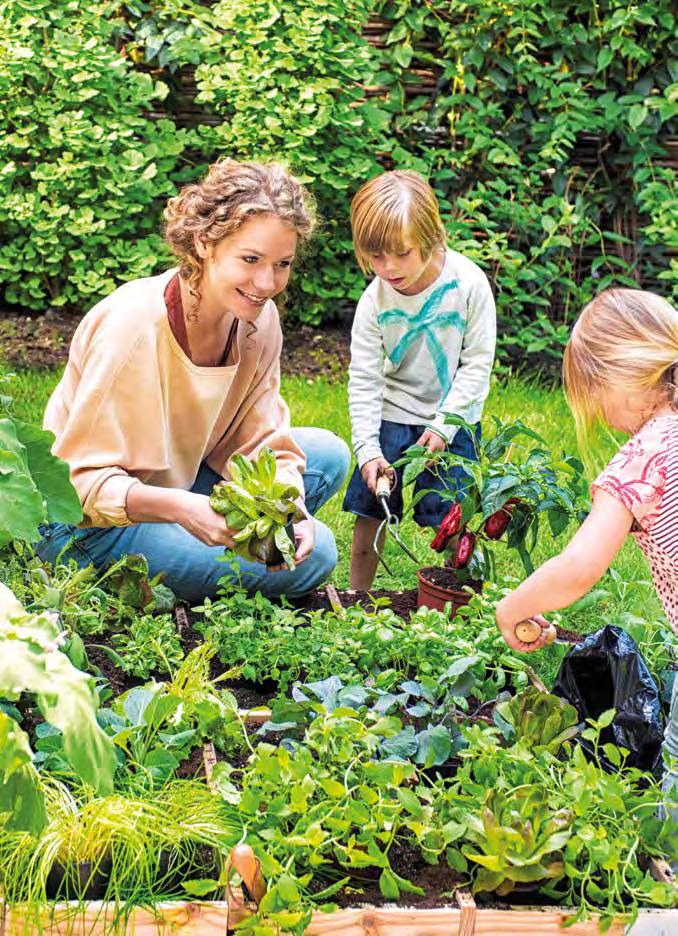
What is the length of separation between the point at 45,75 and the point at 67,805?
448 cm

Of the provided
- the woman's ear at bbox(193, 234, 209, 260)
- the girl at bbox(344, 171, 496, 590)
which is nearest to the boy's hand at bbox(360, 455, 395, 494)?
the girl at bbox(344, 171, 496, 590)

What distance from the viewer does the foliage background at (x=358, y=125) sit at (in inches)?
214

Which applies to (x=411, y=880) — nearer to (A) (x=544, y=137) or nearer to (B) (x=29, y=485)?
(B) (x=29, y=485)

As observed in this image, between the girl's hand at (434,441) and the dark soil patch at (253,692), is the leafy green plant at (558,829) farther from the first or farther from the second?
the girl's hand at (434,441)

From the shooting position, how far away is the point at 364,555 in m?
3.53

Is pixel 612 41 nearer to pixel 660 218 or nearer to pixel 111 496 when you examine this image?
pixel 660 218

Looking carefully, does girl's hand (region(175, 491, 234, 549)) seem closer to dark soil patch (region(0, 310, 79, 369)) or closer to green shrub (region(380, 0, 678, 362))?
dark soil patch (region(0, 310, 79, 369))

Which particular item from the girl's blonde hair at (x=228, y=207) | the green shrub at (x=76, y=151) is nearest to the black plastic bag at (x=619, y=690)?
the girl's blonde hair at (x=228, y=207)

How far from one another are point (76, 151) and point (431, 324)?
2753mm

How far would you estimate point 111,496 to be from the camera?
2.71m

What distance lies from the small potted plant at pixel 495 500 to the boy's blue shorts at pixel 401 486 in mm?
534

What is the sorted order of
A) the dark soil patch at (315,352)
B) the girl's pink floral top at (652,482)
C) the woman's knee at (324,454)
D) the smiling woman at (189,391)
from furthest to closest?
the dark soil patch at (315,352)
the woman's knee at (324,454)
the smiling woman at (189,391)
the girl's pink floral top at (652,482)

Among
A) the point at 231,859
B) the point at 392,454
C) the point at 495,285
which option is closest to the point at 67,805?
the point at 231,859

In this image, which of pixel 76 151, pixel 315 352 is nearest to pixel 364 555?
pixel 315 352
